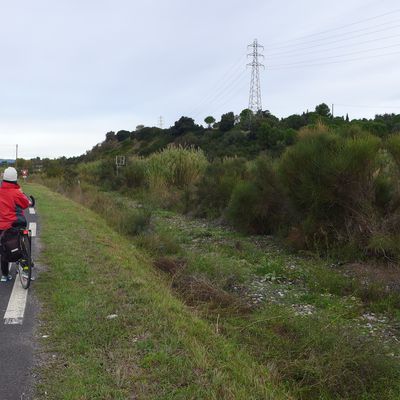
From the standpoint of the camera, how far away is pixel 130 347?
4699mm

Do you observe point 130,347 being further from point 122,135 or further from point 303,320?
point 122,135

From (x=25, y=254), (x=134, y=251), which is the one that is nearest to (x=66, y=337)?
(x=25, y=254)

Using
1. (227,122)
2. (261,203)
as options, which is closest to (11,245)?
(261,203)

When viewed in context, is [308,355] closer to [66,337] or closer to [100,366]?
[100,366]

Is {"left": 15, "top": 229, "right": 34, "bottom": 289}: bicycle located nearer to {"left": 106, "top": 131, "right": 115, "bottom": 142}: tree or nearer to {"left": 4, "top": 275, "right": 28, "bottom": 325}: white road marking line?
{"left": 4, "top": 275, "right": 28, "bottom": 325}: white road marking line

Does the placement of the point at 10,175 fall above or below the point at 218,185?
above

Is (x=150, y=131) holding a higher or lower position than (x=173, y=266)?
higher

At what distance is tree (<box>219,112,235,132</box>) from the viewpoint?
5538 cm

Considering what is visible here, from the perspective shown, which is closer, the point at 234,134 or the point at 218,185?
the point at 218,185

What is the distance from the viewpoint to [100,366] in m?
4.30

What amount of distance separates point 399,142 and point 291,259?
3236mm

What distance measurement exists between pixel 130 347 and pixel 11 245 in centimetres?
331

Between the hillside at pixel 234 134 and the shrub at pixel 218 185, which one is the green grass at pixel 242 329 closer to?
the hillside at pixel 234 134

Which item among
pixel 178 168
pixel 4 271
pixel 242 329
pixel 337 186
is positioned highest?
pixel 178 168
